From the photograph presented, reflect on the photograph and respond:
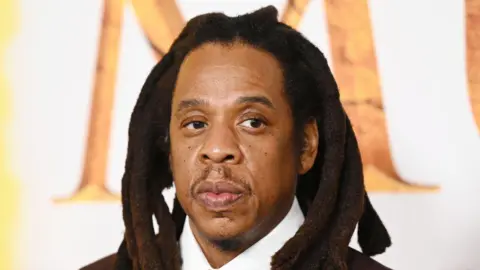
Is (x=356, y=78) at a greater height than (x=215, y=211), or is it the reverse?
(x=356, y=78)

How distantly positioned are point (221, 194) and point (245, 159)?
49 mm

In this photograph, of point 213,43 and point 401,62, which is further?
point 401,62

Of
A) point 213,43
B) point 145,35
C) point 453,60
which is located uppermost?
point 145,35

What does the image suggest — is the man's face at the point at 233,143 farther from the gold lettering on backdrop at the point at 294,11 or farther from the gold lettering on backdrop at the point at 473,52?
the gold lettering on backdrop at the point at 473,52

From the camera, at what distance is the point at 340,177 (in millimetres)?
884

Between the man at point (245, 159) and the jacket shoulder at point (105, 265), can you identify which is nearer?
the man at point (245, 159)

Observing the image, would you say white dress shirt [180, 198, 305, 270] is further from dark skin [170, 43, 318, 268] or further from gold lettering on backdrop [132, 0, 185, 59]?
gold lettering on backdrop [132, 0, 185, 59]

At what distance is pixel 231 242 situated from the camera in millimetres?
849

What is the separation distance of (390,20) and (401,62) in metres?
0.08

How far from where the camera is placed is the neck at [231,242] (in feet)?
2.79

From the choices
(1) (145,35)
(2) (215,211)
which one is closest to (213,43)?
(2) (215,211)

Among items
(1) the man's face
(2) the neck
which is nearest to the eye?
(1) the man's face

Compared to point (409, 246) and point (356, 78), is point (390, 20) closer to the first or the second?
point (356, 78)

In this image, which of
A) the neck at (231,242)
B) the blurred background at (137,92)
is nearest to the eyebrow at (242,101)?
the neck at (231,242)
